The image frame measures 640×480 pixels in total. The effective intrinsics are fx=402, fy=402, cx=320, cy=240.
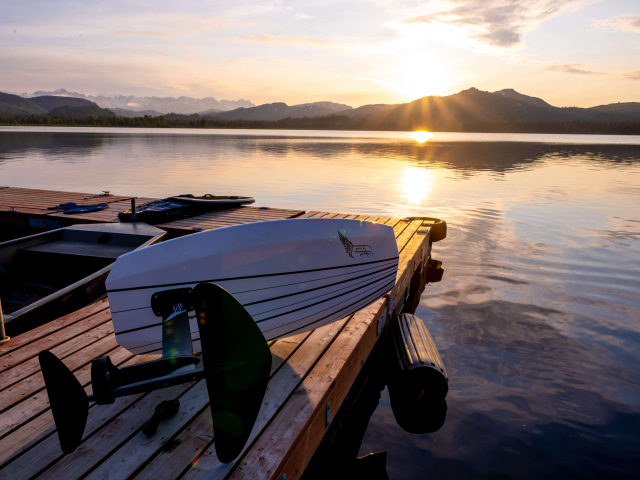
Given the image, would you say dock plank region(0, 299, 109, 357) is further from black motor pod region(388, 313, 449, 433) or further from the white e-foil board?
black motor pod region(388, 313, 449, 433)

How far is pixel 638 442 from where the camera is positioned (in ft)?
15.1

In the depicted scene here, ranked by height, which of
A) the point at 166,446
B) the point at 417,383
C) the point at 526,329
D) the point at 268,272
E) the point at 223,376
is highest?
the point at 268,272

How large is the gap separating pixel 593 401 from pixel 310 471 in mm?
3957

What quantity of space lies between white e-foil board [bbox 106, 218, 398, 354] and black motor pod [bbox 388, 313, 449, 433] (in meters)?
1.16

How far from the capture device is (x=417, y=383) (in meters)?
4.93

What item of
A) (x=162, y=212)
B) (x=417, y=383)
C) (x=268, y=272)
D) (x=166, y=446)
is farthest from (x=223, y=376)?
(x=162, y=212)

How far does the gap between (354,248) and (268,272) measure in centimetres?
99

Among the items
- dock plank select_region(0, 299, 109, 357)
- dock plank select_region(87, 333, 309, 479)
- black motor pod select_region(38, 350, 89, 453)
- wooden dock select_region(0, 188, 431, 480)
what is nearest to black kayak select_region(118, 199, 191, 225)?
dock plank select_region(0, 299, 109, 357)

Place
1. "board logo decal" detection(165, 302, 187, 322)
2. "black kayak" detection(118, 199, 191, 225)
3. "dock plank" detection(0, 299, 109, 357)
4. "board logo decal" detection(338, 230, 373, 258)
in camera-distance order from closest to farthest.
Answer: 1. "board logo decal" detection(165, 302, 187, 322)
2. "dock plank" detection(0, 299, 109, 357)
3. "board logo decal" detection(338, 230, 373, 258)
4. "black kayak" detection(118, 199, 191, 225)

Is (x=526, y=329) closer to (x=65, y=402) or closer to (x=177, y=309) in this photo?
(x=177, y=309)

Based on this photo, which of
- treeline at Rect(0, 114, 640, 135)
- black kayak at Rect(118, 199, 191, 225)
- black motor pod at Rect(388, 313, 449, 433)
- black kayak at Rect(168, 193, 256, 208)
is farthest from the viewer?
treeline at Rect(0, 114, 640, 135)

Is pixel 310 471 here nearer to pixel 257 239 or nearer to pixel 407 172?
pixel 257 239

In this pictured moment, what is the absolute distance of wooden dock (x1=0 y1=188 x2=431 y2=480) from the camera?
253 centimetres

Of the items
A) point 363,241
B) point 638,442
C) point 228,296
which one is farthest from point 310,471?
point 638,442
